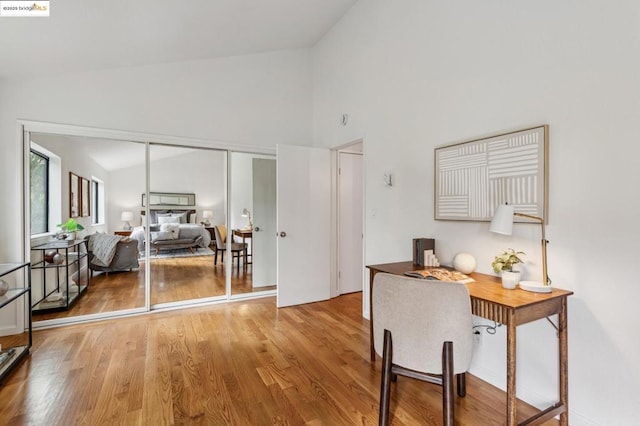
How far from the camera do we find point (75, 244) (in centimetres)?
319

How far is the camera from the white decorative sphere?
205 centimetres

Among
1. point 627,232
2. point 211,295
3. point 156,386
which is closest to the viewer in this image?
point 627,232

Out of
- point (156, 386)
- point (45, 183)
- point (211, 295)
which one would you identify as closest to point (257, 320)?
point (211, 295)

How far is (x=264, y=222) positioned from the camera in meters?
4.20

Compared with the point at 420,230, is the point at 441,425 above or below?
below

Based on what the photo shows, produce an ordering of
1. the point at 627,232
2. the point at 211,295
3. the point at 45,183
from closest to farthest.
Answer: the point at 627,232 → the point at 45,183 → the point at 211,295

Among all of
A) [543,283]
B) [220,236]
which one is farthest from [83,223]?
[543,283]

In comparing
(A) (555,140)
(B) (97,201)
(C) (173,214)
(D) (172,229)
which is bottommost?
(D) (172,229)

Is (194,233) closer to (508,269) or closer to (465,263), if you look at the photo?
(465,263)

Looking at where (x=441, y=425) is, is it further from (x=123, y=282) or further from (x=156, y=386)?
(x=123, y=282)

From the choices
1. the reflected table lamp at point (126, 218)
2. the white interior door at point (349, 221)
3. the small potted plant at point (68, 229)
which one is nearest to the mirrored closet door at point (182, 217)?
the reflected table lamp at point (126, 218)

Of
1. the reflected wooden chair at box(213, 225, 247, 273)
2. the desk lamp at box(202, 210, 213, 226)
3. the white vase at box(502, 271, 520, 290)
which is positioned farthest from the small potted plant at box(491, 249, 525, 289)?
the desk lamp at box(202, 210, 213, 226)

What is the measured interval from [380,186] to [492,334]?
5.33 feet

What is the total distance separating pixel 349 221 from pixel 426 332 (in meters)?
2.82
